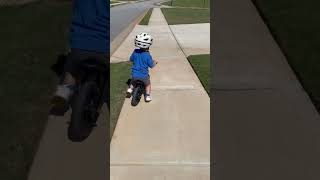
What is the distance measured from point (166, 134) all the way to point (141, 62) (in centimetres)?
112

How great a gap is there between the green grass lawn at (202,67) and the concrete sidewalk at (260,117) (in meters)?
0.23

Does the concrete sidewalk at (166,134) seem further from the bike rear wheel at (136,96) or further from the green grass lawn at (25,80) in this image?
the green grass lawn at (25,80)

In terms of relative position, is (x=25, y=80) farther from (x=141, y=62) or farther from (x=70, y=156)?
(x=70, y=156)

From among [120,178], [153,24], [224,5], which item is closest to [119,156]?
[120,178]

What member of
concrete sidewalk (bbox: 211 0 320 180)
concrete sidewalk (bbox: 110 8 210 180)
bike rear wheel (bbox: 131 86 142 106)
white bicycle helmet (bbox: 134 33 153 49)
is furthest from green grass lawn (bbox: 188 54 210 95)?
white bicycle helmet (bbox: 134 33 153 49)

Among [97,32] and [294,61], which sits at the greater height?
[97,32]

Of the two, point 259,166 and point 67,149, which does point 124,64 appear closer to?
point 67,149

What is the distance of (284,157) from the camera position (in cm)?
447

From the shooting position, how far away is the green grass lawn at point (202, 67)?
Result: 6926 mm

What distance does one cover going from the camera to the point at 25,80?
22.4 feet

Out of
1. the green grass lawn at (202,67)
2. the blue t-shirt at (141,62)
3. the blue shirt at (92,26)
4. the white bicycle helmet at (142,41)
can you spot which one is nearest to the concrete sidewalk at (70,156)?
the blue shirt at (92,26)

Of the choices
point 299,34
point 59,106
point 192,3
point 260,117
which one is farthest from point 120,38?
point 192,3

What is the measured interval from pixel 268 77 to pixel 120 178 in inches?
106

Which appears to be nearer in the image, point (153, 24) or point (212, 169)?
point (212, 169)
